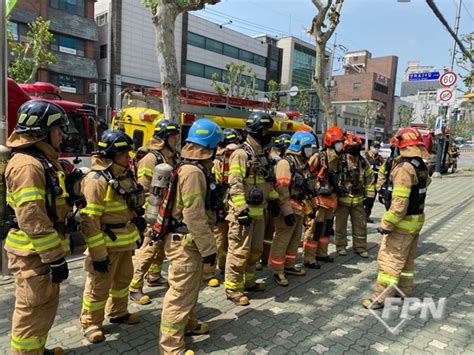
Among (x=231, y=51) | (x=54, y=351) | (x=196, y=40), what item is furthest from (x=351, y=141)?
(x=231, y=51)

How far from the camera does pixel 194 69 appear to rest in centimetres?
3822

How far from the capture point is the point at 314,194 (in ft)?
16.2

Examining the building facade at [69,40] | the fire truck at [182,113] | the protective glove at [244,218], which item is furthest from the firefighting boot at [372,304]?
the building facade at [69,40]

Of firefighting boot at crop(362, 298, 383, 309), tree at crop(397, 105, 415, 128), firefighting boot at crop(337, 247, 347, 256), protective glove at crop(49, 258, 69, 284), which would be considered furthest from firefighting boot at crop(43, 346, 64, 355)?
tree at crop(397, 105, 415, 128)

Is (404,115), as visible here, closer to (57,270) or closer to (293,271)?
(293,271)

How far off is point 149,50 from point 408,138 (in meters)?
33.9

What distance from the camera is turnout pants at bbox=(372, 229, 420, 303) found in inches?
161

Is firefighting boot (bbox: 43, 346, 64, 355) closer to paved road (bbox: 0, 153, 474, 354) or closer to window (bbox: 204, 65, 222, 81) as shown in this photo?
paved road (bbox: 0, 153, 474, 354)

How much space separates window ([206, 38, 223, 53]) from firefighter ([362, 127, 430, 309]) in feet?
126

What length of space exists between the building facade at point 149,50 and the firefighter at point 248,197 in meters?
24.6

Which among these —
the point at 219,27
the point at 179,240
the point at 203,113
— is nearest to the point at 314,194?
the point at 179,240

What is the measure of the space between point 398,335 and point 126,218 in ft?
9.51

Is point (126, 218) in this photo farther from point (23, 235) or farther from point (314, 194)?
point (314, 194)

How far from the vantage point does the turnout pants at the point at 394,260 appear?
161 inches
